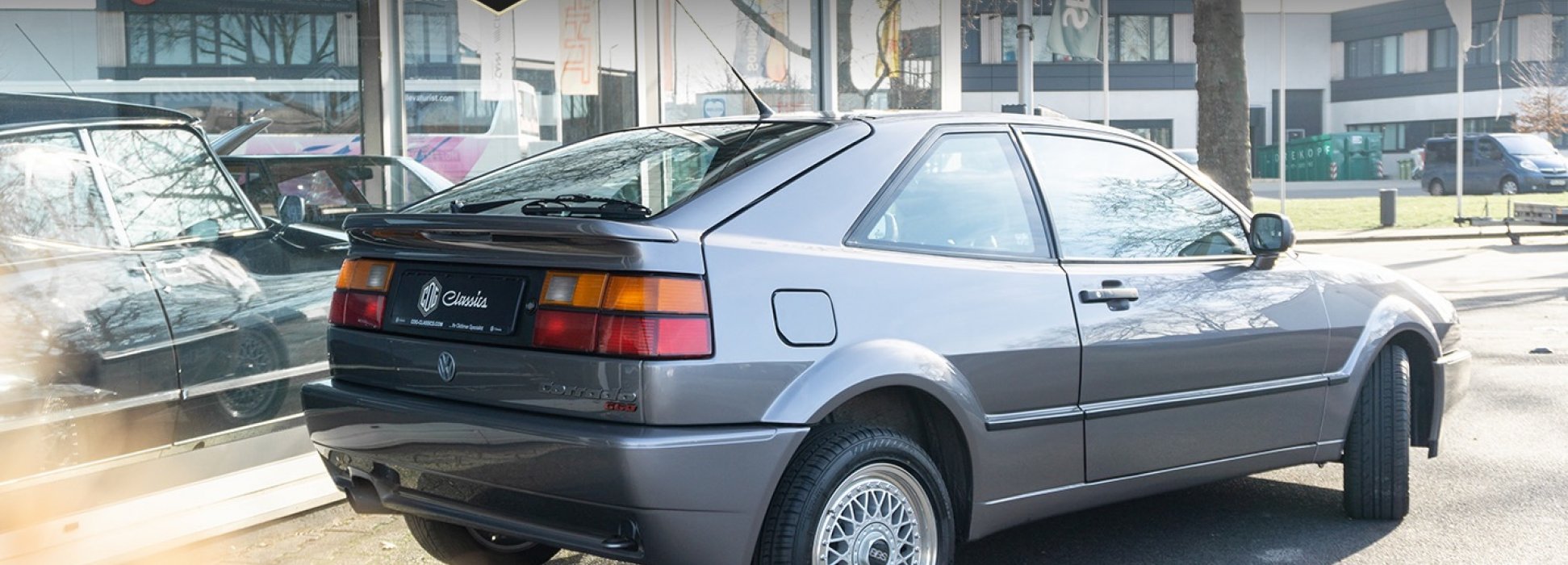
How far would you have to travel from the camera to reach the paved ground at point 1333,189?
4384cm

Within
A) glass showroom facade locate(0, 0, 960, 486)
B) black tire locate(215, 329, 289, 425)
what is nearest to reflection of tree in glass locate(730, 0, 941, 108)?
glass showroom facade locate(0, 0, 960, 486)

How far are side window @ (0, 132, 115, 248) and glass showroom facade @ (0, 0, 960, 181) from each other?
0.23m

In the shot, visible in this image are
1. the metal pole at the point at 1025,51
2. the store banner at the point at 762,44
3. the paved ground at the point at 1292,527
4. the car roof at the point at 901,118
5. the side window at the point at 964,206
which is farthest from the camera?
the metal pole at the point at 1025,51

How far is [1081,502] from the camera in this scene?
4465 millimetres

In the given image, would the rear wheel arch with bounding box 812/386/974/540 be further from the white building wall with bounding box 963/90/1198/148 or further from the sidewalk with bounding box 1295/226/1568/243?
the white building wall with bounding box 963/90/1198/148

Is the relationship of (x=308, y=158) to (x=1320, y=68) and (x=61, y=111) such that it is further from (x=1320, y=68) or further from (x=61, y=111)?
(x=1320, y=68)

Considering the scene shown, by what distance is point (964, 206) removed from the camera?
4.30 meters

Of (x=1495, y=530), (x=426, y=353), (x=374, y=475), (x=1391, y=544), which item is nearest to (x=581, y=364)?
(x=426, y=353)

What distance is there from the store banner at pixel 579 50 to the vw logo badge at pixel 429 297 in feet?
18.4

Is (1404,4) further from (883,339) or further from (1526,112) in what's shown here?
(883,339)

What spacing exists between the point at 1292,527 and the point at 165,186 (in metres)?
4.33

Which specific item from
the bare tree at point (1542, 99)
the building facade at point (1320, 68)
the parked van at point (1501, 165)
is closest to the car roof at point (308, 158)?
the parked van at point (1501, 165)

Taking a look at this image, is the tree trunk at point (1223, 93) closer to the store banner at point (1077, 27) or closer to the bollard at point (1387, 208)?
the store banner at point (1077, 27)

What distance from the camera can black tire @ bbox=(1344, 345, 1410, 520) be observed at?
536 centimetres
